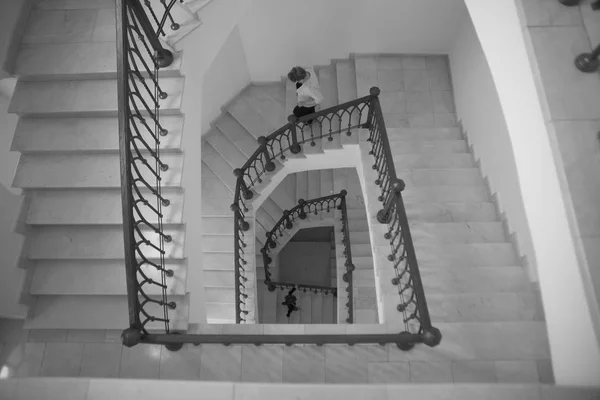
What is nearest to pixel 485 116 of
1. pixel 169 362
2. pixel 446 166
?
pixel 446 166

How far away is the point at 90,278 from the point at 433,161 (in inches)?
202

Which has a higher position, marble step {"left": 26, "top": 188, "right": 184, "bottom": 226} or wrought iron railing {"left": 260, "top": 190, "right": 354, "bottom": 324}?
wrought iron railing {"left": 260, "top": 190, "right": 354, "bottom": 324}

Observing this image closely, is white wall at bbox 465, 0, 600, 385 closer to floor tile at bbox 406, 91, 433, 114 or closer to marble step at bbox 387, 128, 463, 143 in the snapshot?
marble step at bbox 387, 128, 463, 143

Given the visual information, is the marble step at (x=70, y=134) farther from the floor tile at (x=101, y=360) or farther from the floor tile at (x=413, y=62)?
the floor tile at (x=413, y=62)

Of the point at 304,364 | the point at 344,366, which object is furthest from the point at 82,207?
the point at 344,366

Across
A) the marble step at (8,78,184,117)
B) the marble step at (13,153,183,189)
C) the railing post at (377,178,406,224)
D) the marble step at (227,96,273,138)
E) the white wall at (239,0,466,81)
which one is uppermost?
the white wall at (239,0,466,81)

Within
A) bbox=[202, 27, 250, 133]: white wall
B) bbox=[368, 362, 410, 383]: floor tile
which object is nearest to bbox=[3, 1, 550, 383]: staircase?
bbox=[368, 362, 410, 383]: floor tile

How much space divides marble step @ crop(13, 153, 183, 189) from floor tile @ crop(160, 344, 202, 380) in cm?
186

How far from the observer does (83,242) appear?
4.18 meters

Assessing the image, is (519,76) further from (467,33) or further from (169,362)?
(467,33)

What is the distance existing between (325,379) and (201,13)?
4.02 m

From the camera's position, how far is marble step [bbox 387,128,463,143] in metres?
6.45

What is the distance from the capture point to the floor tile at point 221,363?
146 inches

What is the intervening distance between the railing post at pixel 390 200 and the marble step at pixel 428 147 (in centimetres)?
155
